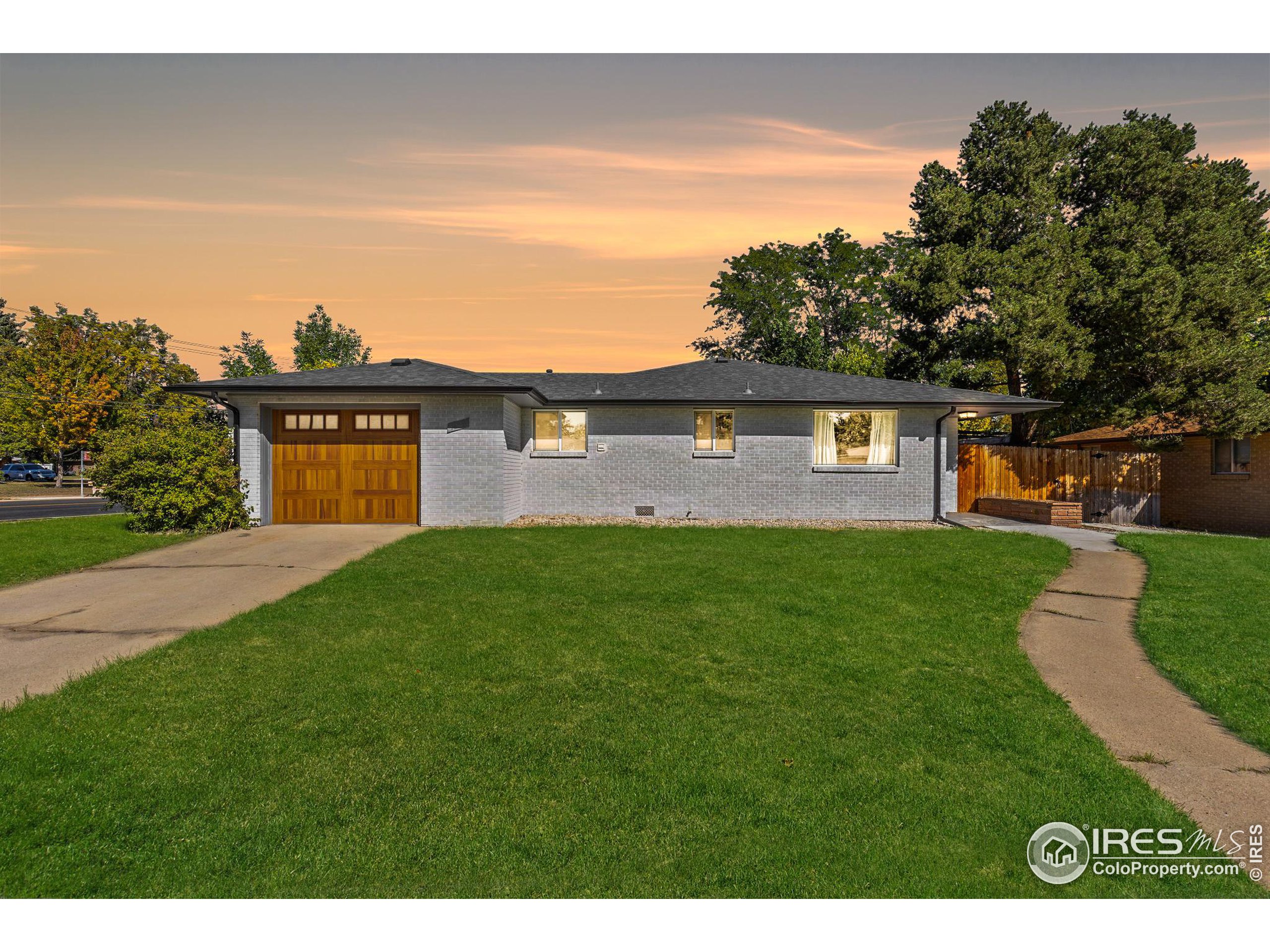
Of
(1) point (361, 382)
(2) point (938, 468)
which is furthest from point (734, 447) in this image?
(1) point (361, 382)

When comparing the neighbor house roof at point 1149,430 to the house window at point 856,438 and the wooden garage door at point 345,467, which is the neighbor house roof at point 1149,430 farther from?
the wooden garage door at point 345,467

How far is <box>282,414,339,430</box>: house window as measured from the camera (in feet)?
50.2

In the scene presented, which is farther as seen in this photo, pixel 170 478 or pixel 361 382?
pixel 361 382

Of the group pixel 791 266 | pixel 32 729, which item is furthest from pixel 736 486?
pixel 791 266

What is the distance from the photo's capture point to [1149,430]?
21.1 metres

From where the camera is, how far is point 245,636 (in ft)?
20.5

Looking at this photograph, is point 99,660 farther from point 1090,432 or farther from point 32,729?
point 1090,432

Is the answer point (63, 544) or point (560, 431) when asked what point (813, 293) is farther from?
point (63, 544)

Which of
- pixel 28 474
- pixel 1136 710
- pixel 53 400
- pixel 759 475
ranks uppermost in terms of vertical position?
pixel 53 400

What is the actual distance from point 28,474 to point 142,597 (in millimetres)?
56772

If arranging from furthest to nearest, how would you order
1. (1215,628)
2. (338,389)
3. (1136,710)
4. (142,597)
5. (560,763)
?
(338,389), (142,597), (1215,628), (1136,710), (560,763)

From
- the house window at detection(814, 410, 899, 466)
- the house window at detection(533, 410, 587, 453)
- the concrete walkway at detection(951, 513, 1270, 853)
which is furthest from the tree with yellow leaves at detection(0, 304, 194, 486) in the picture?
the concrete walkway at detection(951, 513, 1270, 853)

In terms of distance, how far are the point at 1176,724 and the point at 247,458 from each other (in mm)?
16758

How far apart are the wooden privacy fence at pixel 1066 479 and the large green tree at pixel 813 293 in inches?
961
